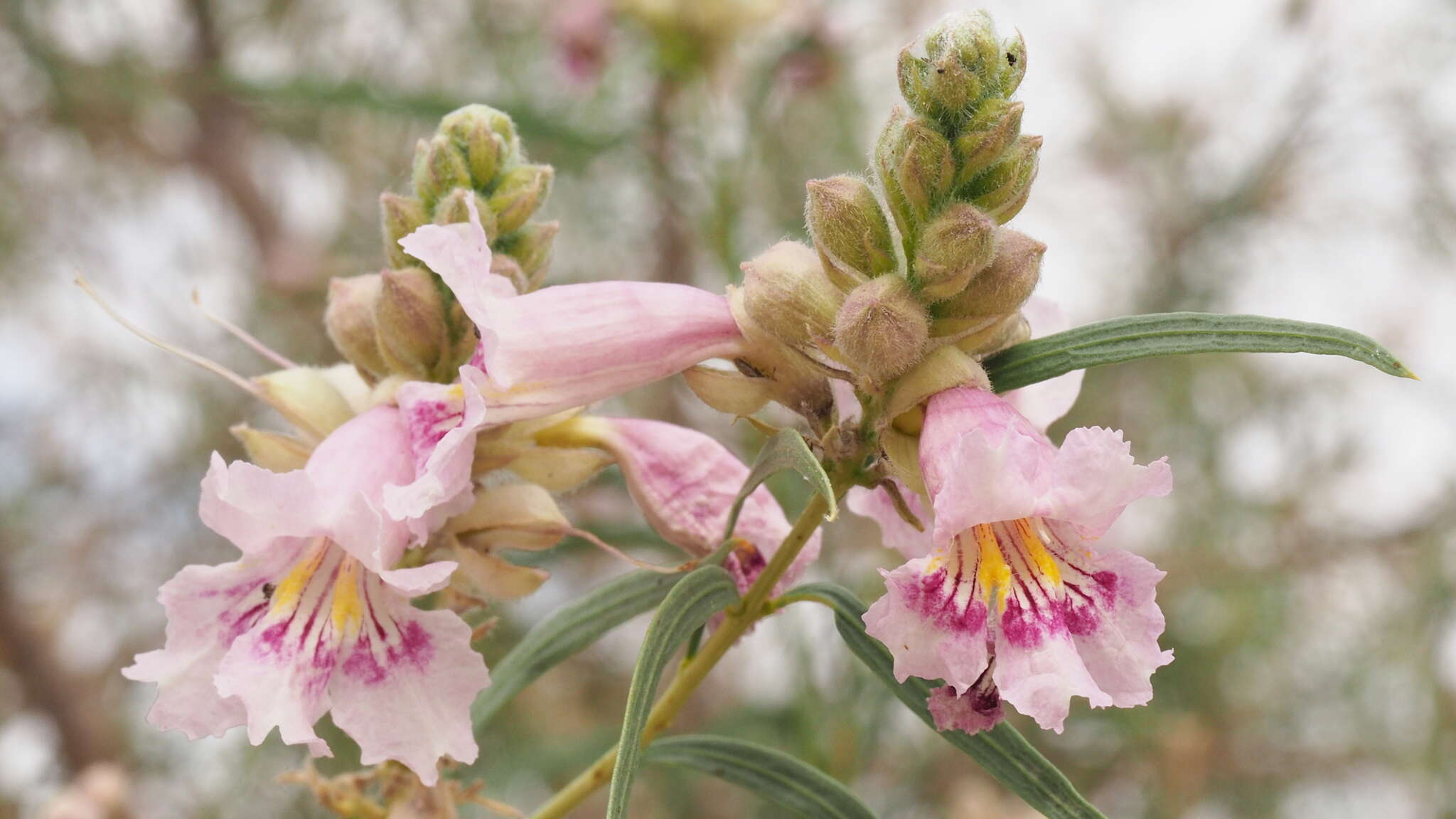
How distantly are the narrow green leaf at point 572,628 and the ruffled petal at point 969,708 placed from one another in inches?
8.3

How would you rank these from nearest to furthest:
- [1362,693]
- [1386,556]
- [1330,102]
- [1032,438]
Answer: [1032,438]
[1362,693]
[1386,556]
[1330,102]

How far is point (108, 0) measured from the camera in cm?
243

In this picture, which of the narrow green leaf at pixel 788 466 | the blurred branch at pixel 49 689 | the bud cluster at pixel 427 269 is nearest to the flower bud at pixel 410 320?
the bud cluster at pixel 427 269

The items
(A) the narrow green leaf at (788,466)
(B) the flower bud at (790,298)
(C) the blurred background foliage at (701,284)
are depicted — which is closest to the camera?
(A) the narrow green leaf at (788,466)

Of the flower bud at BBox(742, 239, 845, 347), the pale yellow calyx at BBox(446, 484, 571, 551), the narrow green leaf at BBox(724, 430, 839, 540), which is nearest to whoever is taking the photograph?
the narrow green leaf at BBox(724, 430, 839, 540)

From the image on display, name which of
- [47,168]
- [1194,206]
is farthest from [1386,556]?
[47,168]

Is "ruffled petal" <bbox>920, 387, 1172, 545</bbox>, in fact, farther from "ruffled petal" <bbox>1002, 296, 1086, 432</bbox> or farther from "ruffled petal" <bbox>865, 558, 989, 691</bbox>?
"ruffled petal" <bbox>1002, 296, 1086, 432</bbox>

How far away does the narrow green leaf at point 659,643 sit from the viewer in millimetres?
560

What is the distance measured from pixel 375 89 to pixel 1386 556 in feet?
6.64

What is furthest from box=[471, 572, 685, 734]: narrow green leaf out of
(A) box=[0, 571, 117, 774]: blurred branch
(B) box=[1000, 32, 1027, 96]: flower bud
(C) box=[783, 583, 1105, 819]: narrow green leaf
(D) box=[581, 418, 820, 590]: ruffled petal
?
(A) box=[0, 571, 117, 774]: blurred branch

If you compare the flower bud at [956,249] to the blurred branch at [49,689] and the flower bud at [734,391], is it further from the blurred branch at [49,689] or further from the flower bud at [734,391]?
the blurred branch at [49,689]

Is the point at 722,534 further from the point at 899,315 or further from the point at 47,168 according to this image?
the point at 47,168

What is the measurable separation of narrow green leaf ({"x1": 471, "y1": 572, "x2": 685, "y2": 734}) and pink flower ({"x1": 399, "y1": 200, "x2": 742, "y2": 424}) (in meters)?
0.13

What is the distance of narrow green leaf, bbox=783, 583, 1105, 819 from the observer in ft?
2.00
